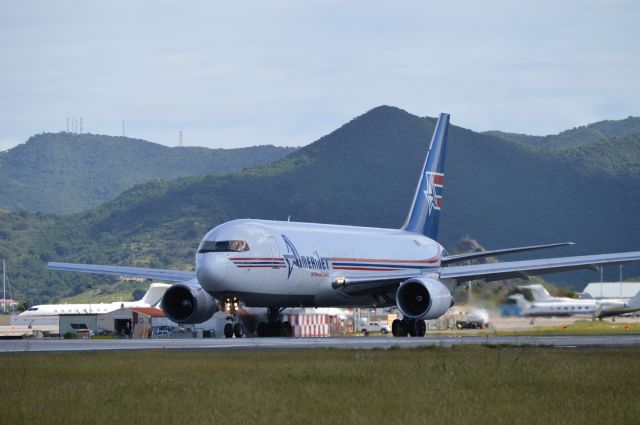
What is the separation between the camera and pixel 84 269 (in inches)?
1930

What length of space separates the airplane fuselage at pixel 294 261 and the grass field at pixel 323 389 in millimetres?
15965

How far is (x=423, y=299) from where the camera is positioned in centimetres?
4562

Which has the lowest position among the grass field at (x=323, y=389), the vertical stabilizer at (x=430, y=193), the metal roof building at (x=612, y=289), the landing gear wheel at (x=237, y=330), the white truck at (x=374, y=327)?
the grass field at (x=323, y=389)

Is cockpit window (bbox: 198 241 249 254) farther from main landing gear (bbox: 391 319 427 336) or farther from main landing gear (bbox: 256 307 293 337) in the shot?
main landing gear (bbox: 391 319 427 336)

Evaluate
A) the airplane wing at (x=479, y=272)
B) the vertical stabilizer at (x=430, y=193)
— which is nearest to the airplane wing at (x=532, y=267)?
the airplane wing at (x=479, y=272)

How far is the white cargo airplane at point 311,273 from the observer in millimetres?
43719

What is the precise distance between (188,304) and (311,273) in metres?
4.80

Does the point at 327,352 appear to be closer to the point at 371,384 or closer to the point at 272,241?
the point at 371,384

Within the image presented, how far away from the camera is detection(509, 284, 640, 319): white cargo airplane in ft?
157

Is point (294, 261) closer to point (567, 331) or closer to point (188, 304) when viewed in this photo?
point (188, 304)

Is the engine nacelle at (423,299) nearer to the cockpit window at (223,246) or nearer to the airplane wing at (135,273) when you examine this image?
the cockpit window at (223,246)

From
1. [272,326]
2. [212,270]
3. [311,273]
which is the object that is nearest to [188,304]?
[272,326]

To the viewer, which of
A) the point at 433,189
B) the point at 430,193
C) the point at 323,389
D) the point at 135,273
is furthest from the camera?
the point at 433,189

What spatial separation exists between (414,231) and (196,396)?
4127cm
